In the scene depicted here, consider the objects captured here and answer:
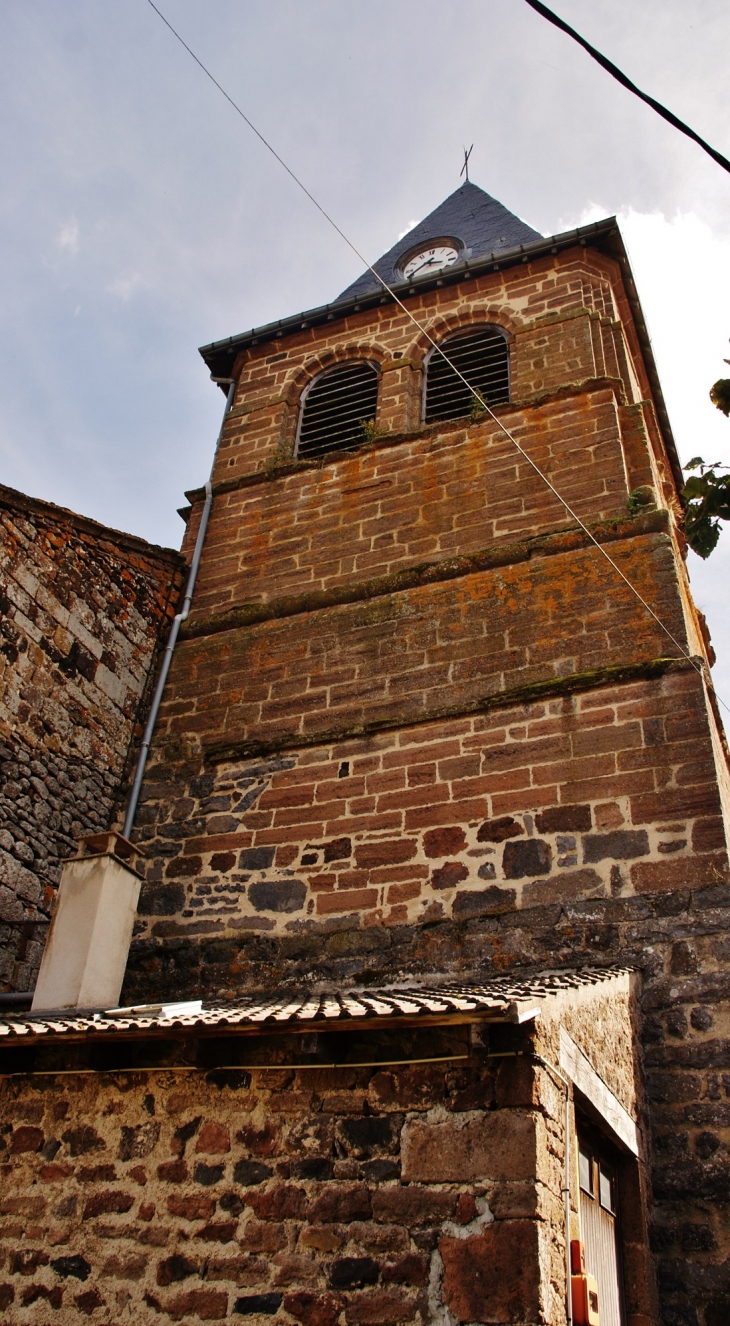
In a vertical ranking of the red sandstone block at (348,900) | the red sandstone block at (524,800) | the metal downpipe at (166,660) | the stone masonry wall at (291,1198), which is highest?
the metal downpipe at (166,660)

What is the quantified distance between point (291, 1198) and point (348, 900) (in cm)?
272

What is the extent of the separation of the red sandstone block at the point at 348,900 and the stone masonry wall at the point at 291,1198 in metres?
2.23

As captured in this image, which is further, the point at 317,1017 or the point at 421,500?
the point at 421,500

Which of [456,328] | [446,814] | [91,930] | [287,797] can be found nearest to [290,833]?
[287,797]

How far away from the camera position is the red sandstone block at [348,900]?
6488mm

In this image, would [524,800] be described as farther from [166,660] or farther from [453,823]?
[166,660]

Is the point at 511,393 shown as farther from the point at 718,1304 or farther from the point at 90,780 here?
the point at 718,1304

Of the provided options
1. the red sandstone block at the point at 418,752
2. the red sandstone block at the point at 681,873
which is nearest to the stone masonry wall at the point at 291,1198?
the red sandstone block at the point at 681,873

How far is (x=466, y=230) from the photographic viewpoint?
1416 centimetres

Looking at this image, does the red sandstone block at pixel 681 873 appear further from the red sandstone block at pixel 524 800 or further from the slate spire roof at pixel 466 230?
the slate spire roof at pixel 466 230

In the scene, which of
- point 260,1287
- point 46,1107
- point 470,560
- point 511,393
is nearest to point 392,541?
point 470,560

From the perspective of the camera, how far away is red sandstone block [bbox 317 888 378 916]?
6.49m

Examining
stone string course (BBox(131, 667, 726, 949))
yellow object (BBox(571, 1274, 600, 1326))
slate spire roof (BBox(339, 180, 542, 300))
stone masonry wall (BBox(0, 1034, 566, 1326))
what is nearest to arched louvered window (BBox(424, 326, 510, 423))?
slate spire roof (BBox(339, 180, 542, 300))

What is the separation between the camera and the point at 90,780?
7785 mm
